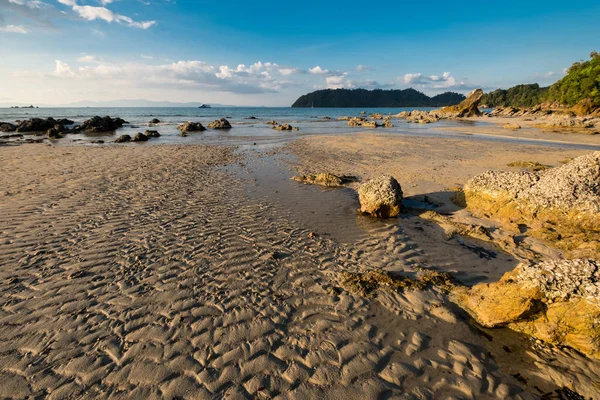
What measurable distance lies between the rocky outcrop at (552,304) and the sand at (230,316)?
224 millimetres

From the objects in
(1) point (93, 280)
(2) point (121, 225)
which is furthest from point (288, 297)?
(2) point (121, 225)

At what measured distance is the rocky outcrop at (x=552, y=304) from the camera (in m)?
4.09

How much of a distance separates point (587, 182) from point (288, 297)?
971cm

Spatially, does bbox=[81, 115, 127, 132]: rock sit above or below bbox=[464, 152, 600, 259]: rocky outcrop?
above

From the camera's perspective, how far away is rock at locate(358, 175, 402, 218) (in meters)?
9.53

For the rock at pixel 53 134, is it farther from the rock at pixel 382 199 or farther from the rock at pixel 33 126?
the rock at pixel 382 199

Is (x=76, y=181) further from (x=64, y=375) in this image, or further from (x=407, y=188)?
(x=407, y=188)

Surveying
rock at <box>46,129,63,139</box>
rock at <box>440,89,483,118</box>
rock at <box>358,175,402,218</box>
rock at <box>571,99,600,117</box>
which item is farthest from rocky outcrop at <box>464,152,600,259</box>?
rock at <box>440,89,483,118</box>

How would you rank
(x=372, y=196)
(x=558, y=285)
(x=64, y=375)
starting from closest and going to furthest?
1. (x=64, y=375)
2. (x=558, y=285)
3. (x=372, y=196)

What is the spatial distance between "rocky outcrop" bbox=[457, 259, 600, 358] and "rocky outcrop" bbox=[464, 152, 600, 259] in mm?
3409

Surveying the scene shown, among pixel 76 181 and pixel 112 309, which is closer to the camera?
pixel 112 309

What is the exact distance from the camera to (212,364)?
4105 mm

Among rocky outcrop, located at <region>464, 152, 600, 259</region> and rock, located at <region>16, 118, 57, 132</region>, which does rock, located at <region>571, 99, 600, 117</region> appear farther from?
rock, located at <region>16, 118, 57, 132</region>

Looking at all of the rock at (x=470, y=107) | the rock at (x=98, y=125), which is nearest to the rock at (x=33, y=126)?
the rock at (x=98, y=125)
